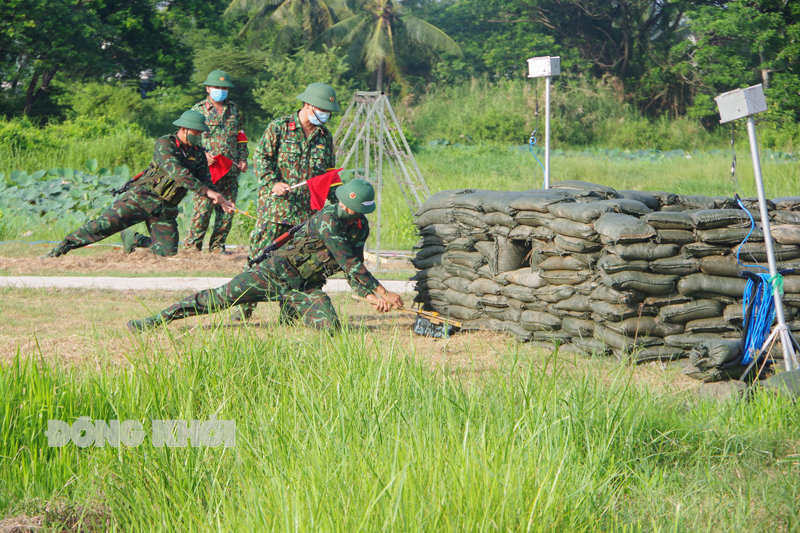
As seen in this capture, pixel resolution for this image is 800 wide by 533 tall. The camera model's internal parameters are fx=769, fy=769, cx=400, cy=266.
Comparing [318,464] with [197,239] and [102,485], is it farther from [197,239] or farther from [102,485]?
[197,239]

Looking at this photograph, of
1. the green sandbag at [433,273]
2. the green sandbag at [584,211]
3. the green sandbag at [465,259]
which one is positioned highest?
the green sandbag at [584,211]

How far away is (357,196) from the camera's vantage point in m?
5.41

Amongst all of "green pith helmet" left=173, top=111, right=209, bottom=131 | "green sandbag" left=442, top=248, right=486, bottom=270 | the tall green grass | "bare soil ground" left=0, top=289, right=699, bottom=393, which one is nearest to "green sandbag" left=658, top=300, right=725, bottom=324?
"bare soil ground" left=0, top=289, right=699, bottom=393

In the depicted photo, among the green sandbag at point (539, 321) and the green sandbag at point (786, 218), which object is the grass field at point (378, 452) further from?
the green sandbag at point (786, 218)

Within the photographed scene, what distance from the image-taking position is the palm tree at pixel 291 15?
1244 inches

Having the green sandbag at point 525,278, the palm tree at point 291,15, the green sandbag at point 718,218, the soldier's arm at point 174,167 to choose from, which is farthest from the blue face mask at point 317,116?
the palm tree at point 291,15

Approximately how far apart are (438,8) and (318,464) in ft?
144

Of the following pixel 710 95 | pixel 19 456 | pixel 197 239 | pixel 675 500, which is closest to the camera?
pixel 675 500

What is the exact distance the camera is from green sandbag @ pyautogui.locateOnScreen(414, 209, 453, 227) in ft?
21.0

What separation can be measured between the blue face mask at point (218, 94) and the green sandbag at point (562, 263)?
18.2 ft

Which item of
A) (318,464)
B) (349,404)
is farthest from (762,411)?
(318,464)

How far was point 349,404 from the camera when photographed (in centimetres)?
349

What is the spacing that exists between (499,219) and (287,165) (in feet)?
7.43

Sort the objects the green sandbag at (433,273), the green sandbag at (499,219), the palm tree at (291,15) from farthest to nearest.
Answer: the palm tree at (291,15), the green sandbag at (433,273), the green sandbag at (499,219)
